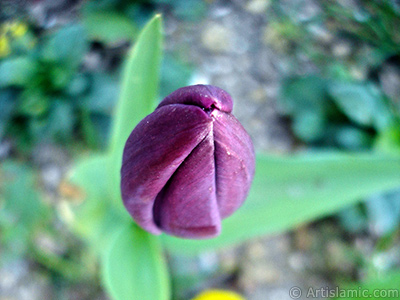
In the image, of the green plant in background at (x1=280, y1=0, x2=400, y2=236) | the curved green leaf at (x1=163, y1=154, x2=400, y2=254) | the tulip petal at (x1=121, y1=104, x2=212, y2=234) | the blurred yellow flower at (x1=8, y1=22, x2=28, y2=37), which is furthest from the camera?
the green plant in background at (x1=280, y1=0, x2=400, y2=236)

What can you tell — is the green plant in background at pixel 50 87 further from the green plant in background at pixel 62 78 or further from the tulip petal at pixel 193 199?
the tulip petal at pixel 193 199

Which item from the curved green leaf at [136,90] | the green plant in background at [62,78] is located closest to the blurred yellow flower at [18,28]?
the green plant in background at [62,78]

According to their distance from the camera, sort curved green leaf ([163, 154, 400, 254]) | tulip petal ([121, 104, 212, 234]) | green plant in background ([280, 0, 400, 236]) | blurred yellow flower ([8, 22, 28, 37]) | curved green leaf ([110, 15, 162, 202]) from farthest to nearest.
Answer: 1. green plant in background ([280, 0, 400, 236])
2. blurred yellow flower ([8, 22, 28, 37])
3. curved green leaf ([163, 154, 400, 254])
4. curved green leaf ([110, 15, 162, 202])
5. tulip petal ([121, 104, 212, 234])

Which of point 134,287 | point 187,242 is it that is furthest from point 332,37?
point 134,287

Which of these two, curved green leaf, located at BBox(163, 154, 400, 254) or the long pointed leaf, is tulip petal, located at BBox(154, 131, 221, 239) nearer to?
the long pointed leaf

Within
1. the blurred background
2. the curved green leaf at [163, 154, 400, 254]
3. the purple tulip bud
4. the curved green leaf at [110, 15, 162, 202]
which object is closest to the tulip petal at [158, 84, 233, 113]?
the purple tulip bud

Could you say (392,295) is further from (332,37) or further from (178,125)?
(332,37)

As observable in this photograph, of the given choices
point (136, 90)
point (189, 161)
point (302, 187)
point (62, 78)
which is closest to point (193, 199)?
point (189, 161)
